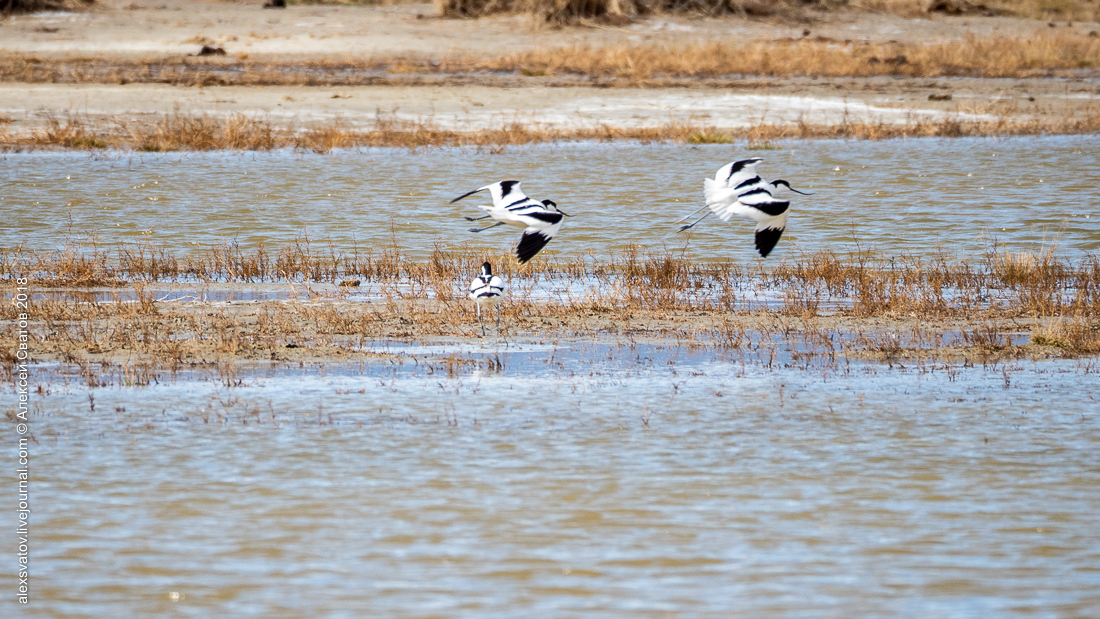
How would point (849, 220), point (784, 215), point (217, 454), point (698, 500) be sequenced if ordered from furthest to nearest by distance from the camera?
1. point (849, 220)
2. point (784, 215)
3. point (217, 454)
4. point (698, 500)

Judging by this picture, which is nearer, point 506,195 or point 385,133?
point 506,195

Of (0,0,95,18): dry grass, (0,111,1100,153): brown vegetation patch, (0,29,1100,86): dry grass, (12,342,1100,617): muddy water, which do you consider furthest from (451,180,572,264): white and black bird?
(0,0,95,18): dry grass

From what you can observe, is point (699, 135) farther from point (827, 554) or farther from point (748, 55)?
point (827, 554)

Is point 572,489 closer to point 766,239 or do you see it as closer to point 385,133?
point 766,239

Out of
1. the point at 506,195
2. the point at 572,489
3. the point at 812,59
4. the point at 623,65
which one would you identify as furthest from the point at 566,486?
the point at 812,59

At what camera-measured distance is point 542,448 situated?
274 inches

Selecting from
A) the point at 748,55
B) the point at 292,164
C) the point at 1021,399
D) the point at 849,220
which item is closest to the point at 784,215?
the point at 1021,399

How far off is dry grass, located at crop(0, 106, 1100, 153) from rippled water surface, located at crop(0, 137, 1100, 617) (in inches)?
396

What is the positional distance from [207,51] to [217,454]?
85.3ft

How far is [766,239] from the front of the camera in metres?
8.58

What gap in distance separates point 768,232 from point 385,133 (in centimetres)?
1341

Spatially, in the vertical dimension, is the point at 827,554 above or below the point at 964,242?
above

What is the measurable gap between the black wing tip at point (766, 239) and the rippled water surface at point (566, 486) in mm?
760

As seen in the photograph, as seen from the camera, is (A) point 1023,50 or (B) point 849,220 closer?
(B) point 849,220
